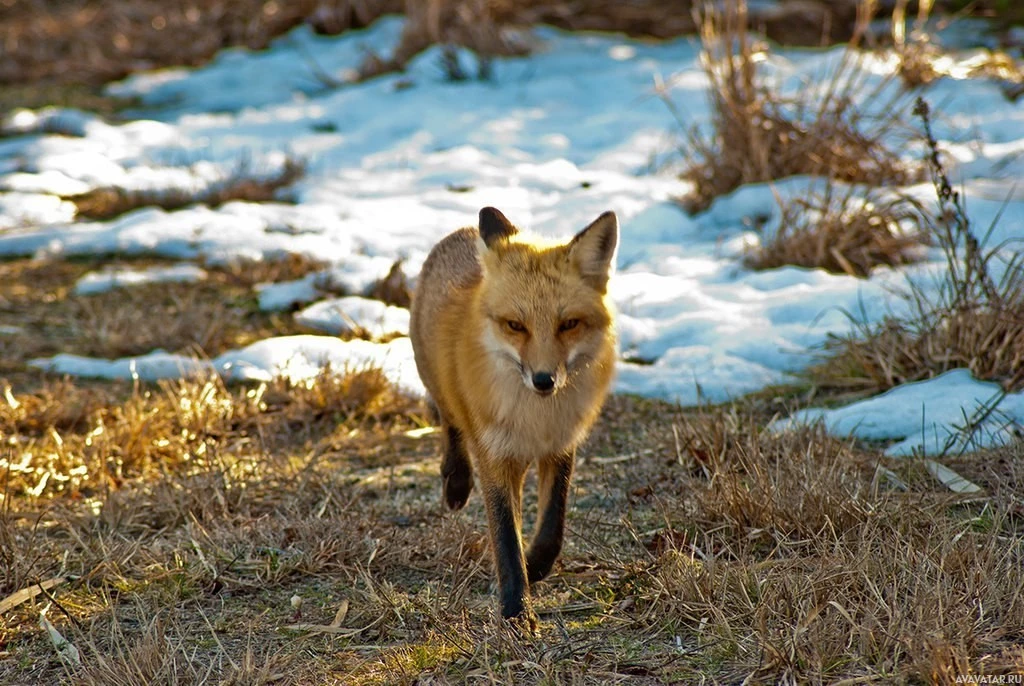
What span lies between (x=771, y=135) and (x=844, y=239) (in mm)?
1325

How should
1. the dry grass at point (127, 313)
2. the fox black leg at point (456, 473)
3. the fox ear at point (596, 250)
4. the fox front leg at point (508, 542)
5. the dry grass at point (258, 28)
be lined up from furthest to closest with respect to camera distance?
the dry grass at point (258, 28) → the dry grass at point (127, 313) → the fox black leg at point (456, 473) → the fox ear at point (596, 250) → the fox front leg at point (508, 542)

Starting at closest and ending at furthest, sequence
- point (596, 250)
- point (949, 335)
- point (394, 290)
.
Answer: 1. point (596, 250)
2. point (949, 335)
3. point (394, 290)

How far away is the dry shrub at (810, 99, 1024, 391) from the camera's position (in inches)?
181

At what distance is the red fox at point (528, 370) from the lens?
3.39 metres

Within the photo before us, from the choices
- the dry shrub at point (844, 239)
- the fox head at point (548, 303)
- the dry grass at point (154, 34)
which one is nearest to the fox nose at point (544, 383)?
the fox head at point (548, 303)

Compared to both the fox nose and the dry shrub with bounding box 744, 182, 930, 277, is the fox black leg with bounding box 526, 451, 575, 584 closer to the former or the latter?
the fox nose

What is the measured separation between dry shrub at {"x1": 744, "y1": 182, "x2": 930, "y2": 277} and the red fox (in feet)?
10.5

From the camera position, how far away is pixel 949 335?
481 centimetres

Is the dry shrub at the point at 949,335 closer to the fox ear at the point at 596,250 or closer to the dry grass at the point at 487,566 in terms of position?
the dry grass at the point at 487,566

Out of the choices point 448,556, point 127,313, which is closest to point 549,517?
point 448,556

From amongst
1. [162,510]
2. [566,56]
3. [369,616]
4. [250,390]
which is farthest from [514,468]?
[566,56]

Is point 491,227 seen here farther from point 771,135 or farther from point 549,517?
point 771,135

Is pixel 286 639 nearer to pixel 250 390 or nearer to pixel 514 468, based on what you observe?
pixel 514 468

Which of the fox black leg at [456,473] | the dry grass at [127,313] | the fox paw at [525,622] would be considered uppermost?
the fox paw at [525,622]
